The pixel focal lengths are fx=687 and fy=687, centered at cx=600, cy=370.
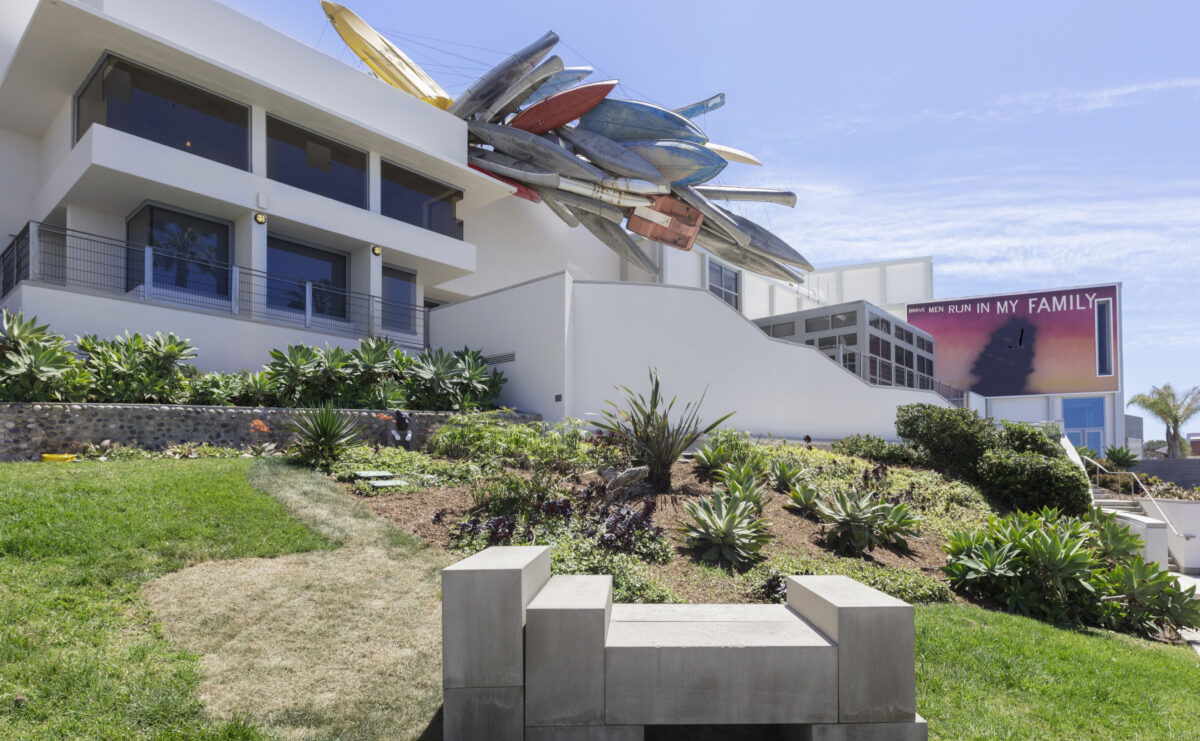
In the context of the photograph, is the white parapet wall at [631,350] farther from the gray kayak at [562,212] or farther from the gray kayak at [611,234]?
the gray kayak at [611,234]

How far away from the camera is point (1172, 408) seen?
39812mm

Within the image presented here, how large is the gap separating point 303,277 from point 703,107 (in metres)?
16.2

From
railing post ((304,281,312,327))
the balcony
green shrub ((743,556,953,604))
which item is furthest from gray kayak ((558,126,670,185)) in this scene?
green shrub ((743,556,953,604))

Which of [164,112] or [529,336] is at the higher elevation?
[164,112]

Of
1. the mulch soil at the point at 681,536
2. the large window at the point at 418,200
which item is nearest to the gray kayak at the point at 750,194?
the large window at the point at 418,200

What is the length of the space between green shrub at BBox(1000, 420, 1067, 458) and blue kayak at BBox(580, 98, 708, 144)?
1353 centimetres

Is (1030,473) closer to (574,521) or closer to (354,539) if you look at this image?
(574,521)

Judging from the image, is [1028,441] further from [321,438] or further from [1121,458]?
[321,438]

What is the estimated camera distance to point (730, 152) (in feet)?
87.3

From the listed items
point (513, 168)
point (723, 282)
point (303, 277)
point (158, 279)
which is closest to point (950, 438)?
point (513, 168)

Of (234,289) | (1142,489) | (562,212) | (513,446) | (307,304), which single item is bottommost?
(1142,489)

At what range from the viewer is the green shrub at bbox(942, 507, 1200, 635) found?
7066mm

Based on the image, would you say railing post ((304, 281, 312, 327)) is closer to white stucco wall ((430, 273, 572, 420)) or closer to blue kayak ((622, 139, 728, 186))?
white stucco wall ((430, 273, 572, 420))

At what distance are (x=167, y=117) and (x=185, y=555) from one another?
12.7 m
